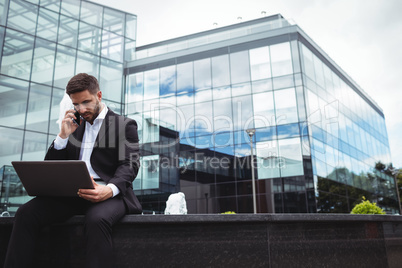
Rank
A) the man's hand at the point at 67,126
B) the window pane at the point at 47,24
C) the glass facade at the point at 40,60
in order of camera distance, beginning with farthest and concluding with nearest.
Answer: the window pane at the point at 47,24 → the glass facade at the point at 40,60 → the man's hand at the point at 67,126

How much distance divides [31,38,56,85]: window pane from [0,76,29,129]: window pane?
3.51ft

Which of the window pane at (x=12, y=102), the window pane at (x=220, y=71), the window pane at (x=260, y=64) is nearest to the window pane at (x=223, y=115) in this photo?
the window pane at (x=220, y=71)

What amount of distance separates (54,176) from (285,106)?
21.8m

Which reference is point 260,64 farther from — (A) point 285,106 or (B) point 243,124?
(B) point 243,124

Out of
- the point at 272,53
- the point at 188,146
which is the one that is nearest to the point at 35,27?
the point at 188,146

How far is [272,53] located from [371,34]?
30.1 ft

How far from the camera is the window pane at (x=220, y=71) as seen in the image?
2580 centimetres

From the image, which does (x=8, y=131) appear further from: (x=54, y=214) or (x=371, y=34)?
(x=371, y=34)

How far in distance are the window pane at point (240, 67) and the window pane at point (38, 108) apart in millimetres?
12225

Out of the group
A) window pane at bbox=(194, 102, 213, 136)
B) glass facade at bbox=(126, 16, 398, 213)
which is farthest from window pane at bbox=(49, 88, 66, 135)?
window pane at bbox=(194, 102, 213, 136)

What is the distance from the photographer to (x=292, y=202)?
867 inches

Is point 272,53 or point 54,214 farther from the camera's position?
point 272,53

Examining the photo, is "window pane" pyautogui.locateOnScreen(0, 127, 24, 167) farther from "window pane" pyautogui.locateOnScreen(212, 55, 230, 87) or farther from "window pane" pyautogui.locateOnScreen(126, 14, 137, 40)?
"window pane" pyautogui.locateOnScreen(212, 55, 230, 87)

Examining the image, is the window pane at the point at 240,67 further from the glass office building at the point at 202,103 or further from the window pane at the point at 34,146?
the window pane at the point at 34,146
